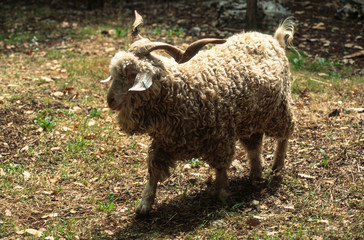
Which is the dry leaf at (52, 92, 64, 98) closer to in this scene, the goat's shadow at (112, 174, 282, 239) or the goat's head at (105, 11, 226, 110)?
the goat's shadow at (112, 174, 282, 239)

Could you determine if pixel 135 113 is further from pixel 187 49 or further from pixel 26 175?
pixel 26 175

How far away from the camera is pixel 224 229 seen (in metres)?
3.67

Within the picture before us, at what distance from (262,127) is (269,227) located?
42.4 inches

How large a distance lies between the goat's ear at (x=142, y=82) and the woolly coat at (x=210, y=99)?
0.07m

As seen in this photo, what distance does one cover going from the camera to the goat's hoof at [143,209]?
397cm

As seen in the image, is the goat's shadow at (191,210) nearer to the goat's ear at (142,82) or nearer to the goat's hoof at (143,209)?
the goat's hoof at (143,209)

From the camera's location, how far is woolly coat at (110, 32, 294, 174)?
3572 mm

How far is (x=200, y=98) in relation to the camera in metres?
3.75

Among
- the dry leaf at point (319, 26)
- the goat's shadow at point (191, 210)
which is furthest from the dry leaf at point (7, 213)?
the dry leaf at point (319, 26)

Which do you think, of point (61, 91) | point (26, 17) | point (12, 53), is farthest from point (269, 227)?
point (26, 17)

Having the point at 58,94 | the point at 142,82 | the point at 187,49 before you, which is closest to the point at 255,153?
the point at 187,49

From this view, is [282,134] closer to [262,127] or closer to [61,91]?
[262,127]

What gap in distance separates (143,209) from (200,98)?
119 centimetres

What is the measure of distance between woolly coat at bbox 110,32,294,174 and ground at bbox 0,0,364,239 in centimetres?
58
